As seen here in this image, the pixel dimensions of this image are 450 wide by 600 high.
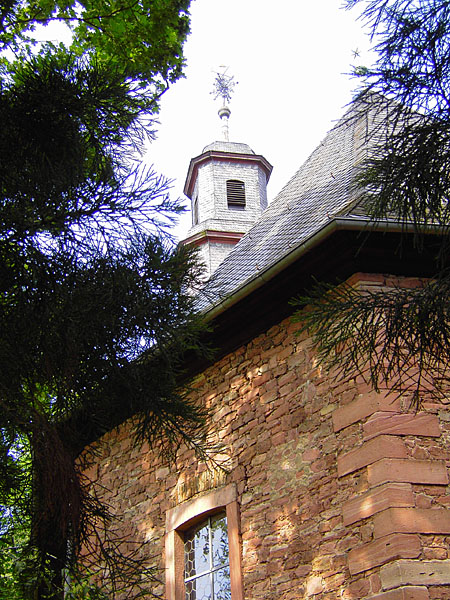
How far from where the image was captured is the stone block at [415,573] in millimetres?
5387

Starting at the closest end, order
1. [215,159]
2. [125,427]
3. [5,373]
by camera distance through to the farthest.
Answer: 1. [5,373]
2. [125,427]
3. [215,159]

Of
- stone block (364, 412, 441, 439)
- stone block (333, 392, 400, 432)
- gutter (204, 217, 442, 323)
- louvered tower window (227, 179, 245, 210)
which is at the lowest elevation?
stone block (364, 412, 441, 439)

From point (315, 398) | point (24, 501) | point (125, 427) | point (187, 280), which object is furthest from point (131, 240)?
point (125, 427)

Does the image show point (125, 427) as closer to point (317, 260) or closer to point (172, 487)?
point (172, 487)

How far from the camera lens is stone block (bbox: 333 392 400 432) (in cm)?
609

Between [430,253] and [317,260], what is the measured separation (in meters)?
0.95

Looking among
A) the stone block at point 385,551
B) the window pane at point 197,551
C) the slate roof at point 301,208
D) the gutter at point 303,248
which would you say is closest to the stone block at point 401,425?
the stone block at point 385,551

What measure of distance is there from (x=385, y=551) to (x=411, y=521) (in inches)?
11.1

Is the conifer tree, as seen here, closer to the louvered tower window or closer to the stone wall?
the stone wall

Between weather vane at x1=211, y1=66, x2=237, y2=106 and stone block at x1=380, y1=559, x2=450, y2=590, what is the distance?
19.1 metres

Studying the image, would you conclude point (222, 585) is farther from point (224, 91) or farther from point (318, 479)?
point (224, 91)

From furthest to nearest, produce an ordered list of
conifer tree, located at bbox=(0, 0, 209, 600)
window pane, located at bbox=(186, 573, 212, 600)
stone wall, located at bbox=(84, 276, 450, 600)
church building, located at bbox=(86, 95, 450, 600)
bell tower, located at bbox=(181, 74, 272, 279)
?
bell tower, located at bbox=(181, 74, 272, 279) < window pane, located at bbox=(186, 573, 212, 600) < church building, located at bbox=(86, 95, 450, 600) < stone wall, located at bbox=(84, 276, 450, 600) < conifer tree, located at bbox=(0, 0, 209, 600)

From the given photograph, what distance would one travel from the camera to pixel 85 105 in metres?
5.14

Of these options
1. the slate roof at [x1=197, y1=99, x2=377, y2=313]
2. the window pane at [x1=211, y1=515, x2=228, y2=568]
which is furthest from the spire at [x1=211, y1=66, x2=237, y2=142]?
the window pane at [x1=211, y1=515, x2=228, y2=568]
